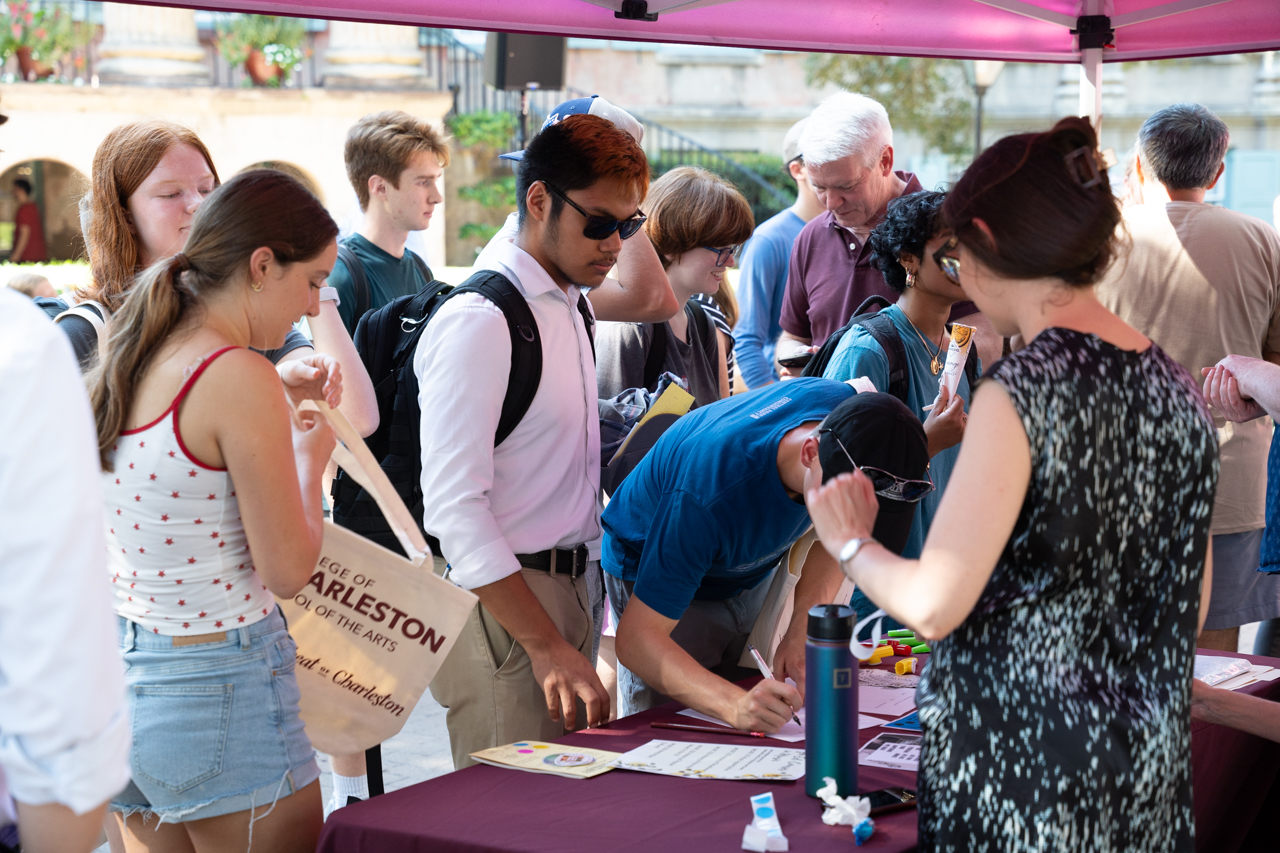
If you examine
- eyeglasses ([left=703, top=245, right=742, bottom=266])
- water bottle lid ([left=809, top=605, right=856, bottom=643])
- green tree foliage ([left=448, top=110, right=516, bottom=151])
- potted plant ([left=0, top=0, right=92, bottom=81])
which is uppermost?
potted plant ([left=0, top=0, right=92, bottom=81])

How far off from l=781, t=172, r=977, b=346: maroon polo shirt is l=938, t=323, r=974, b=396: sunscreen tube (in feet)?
2.62

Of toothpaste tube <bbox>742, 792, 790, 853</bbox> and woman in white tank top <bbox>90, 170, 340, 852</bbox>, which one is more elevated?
woman in white tank top <bbox>90, 170, 340, 852</bbox>

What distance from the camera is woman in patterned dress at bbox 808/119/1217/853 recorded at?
1.34 meters

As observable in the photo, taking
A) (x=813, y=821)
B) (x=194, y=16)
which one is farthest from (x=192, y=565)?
(x=194, y=16)

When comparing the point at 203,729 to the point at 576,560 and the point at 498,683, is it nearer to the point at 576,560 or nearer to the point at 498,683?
the point at 498,683

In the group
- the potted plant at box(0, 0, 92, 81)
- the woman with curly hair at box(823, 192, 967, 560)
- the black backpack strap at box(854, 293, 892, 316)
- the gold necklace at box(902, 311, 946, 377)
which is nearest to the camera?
the woman with curly hair at box(823, 192, 967, 560)

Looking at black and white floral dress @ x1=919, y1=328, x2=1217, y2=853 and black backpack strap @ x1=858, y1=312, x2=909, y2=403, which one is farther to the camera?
black backpack strap @ x1=858, y1=312, x2=909, y2=403

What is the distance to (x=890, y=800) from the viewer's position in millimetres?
1667

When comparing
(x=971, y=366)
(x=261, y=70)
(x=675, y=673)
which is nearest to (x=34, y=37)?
(x=261, y=70)

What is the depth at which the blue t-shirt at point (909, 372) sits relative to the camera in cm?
274

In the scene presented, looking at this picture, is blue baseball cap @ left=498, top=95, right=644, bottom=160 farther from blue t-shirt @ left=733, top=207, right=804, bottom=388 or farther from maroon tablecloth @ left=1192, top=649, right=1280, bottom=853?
maroon tablecloth @ left=1192, top=649, right=1280, bottom=853

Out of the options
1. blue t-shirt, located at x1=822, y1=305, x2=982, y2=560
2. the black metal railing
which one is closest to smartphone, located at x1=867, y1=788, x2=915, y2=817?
blue t-shirt, located at x1=822, y1=305, x2=982, y2=560

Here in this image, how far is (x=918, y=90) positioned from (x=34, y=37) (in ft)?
42.8

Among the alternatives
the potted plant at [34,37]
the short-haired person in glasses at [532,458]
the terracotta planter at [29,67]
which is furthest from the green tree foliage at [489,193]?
the short-haired person in glasses at [532,458]
